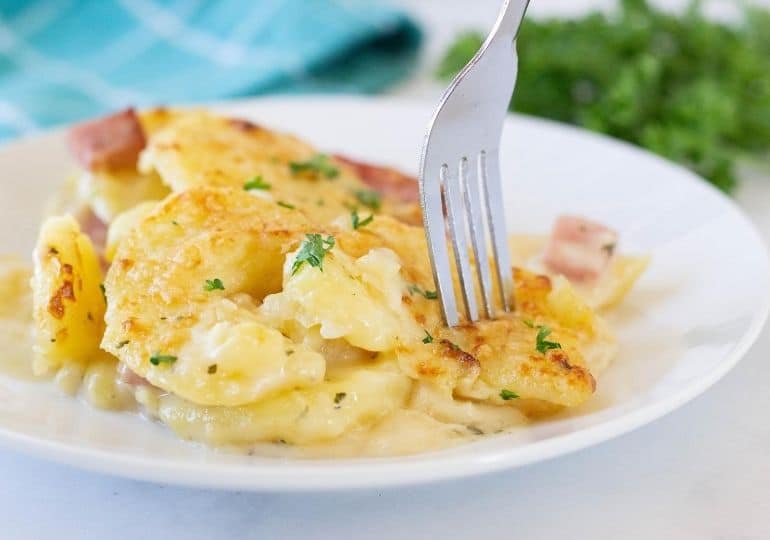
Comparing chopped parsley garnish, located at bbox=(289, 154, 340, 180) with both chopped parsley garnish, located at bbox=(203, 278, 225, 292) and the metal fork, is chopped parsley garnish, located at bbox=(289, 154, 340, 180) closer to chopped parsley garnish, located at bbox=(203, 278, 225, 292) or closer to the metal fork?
the metal fork

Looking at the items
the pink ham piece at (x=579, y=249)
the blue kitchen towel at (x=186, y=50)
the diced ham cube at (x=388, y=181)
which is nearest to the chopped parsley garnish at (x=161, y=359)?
the pink ham piece at (x=579, y=249)

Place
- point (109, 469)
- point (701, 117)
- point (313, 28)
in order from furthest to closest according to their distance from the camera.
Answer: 1. point (313, 28)
2. point (701, 117)
3. point (109, 469)

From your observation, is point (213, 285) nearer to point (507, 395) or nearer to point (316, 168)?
→ point (507, 395)

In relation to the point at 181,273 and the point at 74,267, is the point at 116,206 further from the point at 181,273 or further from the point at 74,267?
the point at 181,273

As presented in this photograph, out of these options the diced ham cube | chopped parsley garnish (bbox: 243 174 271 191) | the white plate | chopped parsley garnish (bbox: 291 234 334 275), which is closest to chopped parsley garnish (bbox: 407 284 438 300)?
chopped parsley garnish (bbox: 291 234 334 275)

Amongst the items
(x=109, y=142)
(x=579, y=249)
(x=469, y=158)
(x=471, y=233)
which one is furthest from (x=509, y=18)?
(x=109, y=142)

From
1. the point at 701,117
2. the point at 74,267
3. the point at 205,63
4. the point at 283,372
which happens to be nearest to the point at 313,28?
the point at 205,63
